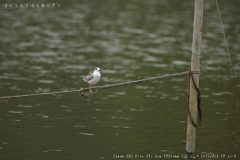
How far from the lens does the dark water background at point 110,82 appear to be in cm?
1582

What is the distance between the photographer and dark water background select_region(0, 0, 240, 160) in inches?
623

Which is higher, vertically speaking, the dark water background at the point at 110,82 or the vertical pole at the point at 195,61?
the vertical pole at the point at 195,61

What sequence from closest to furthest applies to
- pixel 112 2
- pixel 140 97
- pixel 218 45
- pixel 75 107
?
pixel 75 107 < pixel 140 97 < pixel 218 45 < pixel 112 2

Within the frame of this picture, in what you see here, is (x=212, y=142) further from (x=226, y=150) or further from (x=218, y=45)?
(x=218, y=45)

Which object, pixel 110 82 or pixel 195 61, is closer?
pixel 195 61

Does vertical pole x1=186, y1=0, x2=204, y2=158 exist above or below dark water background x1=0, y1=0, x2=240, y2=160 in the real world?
above

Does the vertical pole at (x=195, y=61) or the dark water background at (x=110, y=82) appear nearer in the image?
the vertical pole at (x=195, y=61)

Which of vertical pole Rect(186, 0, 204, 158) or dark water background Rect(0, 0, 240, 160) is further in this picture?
dark water background Rect(0, 0, 240, 160)

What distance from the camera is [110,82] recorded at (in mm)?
26141

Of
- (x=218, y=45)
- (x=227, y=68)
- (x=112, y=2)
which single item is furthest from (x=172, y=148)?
(x=112, y=2)

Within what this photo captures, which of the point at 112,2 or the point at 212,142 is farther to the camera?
the point at 112,2

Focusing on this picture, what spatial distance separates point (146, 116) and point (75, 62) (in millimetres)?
14004

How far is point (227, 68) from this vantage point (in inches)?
1230

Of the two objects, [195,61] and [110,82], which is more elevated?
[195,61]
